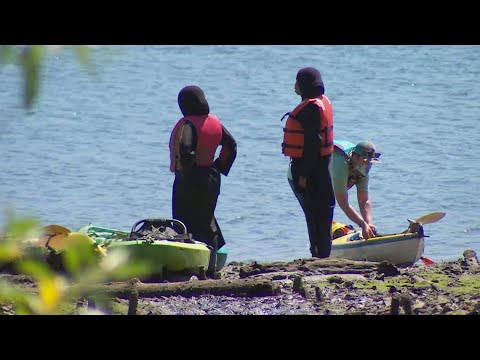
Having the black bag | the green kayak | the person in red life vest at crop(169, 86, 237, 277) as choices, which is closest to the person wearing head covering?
the person in red life vest at crop(169, 86, 237, 277)

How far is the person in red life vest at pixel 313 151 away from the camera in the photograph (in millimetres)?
9094

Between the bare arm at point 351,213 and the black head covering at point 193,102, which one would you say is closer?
the black head covering at point 193,102

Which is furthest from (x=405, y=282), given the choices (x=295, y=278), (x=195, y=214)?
(x=195, y=214)

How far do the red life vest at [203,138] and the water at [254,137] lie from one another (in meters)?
0.77

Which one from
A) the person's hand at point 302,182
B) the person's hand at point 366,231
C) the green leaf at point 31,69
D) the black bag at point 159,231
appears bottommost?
the person's hand at point 366,231

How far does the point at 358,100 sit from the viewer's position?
20.5 m

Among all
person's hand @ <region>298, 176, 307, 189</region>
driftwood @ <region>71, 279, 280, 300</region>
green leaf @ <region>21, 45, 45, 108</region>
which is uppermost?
green leaf @ <region>21, 45, 45, 108</region>

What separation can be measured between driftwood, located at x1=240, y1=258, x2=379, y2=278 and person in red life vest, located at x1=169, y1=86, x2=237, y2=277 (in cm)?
44

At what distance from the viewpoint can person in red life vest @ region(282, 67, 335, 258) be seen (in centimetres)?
909

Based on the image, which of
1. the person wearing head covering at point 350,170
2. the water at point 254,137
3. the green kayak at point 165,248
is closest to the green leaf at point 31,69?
the green kayak at point 165,248

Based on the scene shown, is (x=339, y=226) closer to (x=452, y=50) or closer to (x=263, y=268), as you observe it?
(x=263, y=268)

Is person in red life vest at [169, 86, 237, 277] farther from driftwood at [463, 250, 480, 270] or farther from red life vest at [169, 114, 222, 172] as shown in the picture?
driftwood at [463, 250, 480, 270]

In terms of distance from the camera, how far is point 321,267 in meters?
8.80

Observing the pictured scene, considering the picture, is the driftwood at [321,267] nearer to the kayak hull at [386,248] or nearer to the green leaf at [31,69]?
the kayak hull at [386,248]
